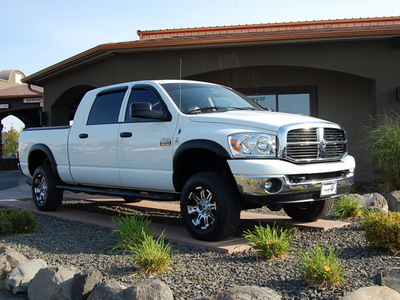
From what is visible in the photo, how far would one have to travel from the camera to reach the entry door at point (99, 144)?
20.5 feet

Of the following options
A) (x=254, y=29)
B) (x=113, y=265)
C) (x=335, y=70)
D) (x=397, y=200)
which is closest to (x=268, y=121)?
(x=113, y=265)

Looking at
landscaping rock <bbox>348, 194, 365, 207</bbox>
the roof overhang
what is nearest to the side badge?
landscaping rock <bbox>348, 194, 365, 207</bbox>

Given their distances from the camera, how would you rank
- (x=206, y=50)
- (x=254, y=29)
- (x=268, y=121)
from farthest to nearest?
(x=254, y=29) < (x=206, y=50) < (x=268, y=121)

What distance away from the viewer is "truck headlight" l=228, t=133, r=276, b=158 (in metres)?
4.58

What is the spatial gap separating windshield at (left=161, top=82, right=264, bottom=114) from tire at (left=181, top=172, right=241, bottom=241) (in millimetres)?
1046

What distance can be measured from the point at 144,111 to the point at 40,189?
134 inches

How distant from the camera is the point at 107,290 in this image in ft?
11.4

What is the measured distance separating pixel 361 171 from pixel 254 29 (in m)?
5.62

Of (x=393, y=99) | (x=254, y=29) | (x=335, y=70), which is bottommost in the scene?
(x=393, y=99)

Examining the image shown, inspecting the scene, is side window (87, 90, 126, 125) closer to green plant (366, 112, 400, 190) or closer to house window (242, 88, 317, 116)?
green plant (366, 112, 400, 190)

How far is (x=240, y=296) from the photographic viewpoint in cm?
305

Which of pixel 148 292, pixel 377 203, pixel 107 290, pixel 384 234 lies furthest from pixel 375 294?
pixel 377 203

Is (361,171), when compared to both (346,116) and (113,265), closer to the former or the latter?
(346,116)

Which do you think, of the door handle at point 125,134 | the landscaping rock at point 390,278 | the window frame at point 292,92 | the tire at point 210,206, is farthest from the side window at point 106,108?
the window frame at point 292,92
